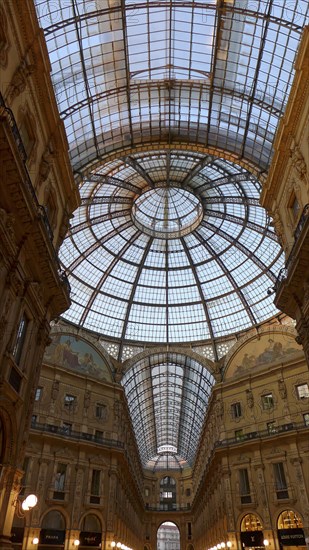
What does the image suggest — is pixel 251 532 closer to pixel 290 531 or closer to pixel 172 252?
pixel 290 531

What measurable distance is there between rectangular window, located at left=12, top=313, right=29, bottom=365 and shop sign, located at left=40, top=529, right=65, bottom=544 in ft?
64.1

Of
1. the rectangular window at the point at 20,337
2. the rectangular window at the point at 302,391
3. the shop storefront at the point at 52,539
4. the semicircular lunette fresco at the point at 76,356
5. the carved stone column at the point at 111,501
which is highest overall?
the semicircular lunette fresco at the point at 76,356

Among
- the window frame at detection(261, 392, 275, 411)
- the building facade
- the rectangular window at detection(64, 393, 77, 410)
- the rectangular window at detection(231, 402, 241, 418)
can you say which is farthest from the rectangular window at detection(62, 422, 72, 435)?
the window frame at detection(261, 392, 275, 411)

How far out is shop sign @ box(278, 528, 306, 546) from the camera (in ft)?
95.9

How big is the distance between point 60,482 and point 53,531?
11.8ft

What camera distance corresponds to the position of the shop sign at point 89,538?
31859 mm

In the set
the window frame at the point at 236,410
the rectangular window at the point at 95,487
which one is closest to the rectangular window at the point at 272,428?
the window frame at the point at 236,410

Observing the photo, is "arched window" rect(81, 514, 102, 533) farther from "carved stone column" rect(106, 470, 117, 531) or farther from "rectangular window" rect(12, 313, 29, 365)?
"rectangular window" rect(12, 313, 29, 365)

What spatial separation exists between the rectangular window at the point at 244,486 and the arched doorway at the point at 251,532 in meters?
1.20

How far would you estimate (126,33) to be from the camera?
23375 mm

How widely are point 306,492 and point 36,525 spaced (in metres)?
20.3

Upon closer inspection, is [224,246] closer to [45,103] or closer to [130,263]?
[130,263]

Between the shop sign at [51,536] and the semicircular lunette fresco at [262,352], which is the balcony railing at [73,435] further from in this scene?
the semicircular lunette fresco at [262,352]

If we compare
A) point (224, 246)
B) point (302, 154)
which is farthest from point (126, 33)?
point (224, 246)
